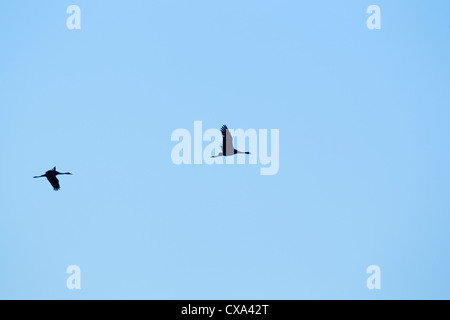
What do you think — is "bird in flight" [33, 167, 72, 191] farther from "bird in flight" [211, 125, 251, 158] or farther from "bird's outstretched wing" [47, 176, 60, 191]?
"bird in flight" [211, 125, 251, 158]

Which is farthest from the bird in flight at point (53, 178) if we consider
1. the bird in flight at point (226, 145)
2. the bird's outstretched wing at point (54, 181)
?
the bird in flight at point (226, 145)

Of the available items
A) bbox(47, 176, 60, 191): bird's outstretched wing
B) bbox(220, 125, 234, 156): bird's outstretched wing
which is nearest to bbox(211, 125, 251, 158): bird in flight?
bbox(220, 125, 234, 156): bird's outstretched wing

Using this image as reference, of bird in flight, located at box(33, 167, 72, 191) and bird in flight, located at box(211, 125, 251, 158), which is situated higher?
bird in flight, located at box(211, 125, 251, 158)

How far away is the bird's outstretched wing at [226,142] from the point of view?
45.1ft

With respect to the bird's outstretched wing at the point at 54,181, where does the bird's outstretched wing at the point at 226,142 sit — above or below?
above

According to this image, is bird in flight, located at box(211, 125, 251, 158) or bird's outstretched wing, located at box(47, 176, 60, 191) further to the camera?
bird's outstretched wing, located at box(47, 176, 60, 191)

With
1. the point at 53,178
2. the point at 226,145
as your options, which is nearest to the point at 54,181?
the point at 53,178

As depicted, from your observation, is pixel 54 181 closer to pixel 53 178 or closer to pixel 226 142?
pixel 53 178

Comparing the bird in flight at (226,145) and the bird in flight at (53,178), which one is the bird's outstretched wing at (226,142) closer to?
the bird in flight at (226,145)

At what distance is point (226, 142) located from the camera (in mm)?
14102

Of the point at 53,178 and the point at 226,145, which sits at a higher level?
the point at 226,145

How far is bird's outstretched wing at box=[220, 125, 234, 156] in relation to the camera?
13.7 metres
